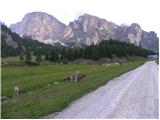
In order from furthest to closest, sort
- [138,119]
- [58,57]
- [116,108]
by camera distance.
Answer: [58,57] < [116,108] < [138,119]

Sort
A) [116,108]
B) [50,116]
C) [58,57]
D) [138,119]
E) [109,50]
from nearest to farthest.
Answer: [138,119] → [50,116] → [116,108] → [58,57] → [109,50]

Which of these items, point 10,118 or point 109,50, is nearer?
point 10,118

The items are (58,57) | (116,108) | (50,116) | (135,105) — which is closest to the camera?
(50,116)

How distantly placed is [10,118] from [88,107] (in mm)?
5708

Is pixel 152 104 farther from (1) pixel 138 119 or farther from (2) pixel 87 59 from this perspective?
(2) pixel 87 59

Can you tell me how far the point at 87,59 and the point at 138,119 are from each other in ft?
504

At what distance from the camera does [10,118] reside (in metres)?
18.8

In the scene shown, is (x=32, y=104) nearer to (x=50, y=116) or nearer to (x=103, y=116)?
(x=50, y=116)

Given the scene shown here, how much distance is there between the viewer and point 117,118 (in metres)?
18.2

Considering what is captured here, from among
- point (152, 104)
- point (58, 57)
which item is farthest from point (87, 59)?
point (152, 104)

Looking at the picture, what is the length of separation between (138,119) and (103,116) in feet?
6.45

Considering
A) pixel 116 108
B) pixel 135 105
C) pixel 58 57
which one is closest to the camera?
pixel 116 108

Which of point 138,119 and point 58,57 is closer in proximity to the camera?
point 138,119

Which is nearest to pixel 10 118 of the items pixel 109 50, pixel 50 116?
pixel 50 116
